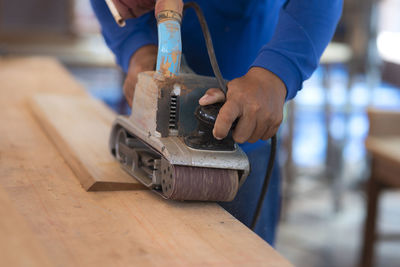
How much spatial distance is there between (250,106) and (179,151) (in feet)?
0.49

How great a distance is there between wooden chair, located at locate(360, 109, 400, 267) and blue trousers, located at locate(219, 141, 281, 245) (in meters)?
0.97

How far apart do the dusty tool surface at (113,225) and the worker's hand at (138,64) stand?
0.22m

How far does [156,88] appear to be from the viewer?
873mm

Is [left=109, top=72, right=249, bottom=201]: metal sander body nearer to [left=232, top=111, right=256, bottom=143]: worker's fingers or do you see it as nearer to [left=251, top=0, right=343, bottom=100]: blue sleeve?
[left=232, top=111, right=256, bottom=143]: worker's fingers

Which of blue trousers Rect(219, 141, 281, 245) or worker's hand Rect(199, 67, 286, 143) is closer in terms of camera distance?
worker's hand Rect(199, 67, 286, 143)

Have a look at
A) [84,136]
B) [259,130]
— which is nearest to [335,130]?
[84,136]

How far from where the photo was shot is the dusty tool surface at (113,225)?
63 centimetres

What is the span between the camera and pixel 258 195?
117 centimetres

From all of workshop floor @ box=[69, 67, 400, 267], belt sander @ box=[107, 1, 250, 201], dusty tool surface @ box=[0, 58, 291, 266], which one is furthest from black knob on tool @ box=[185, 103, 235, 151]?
workshop floor @ box=[69, 67, 400, 267]

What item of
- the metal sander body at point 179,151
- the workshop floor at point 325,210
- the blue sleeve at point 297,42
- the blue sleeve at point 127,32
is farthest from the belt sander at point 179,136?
the workshop floor at point 325,210

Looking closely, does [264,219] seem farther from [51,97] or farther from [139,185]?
[51,97]

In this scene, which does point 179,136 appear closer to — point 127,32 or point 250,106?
point 250,106

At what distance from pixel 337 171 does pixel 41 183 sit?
117 inches

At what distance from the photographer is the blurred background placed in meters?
2.45
